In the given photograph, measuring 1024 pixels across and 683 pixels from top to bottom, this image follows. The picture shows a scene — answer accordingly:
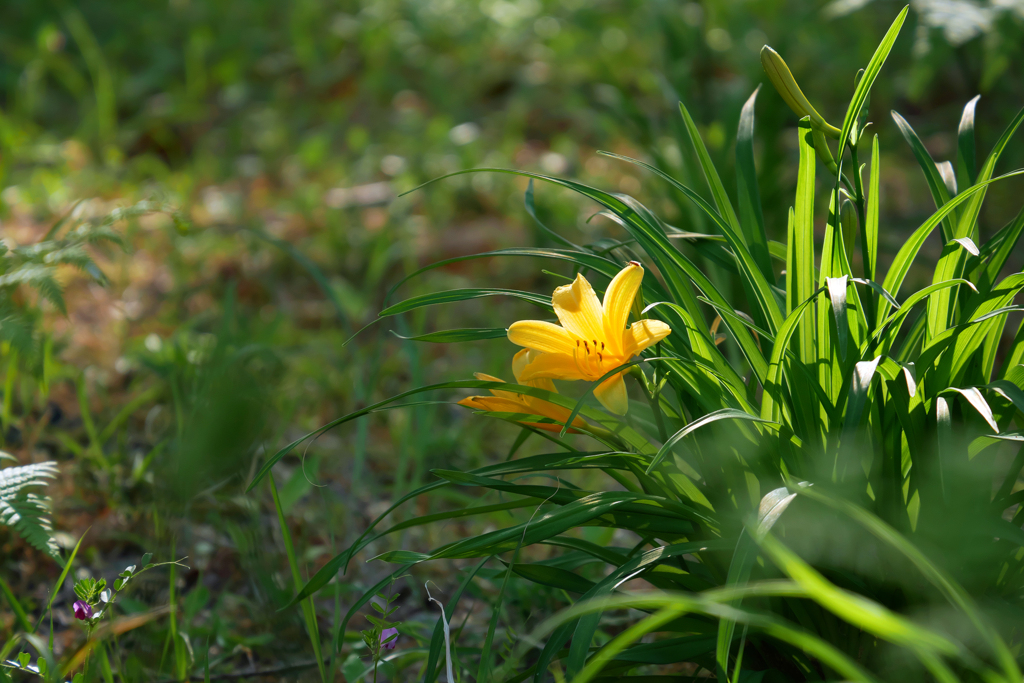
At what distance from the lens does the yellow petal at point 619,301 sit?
3.25 feet

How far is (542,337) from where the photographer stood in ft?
3.40

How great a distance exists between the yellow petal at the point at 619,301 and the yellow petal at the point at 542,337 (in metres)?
0.06

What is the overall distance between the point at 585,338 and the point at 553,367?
0.06 m

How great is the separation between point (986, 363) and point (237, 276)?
2581mm

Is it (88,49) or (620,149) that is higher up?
(88,49)

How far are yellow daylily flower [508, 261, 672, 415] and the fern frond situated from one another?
0.75 m

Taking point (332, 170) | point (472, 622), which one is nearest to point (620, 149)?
point (332, 170)

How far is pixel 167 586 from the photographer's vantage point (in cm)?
160

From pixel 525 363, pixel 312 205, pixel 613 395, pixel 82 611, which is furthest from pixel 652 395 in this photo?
pixel 312 205

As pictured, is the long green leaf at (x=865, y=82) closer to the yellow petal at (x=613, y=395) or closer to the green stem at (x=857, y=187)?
the green stem at (x=857, y=187)

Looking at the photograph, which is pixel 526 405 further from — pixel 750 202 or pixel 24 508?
pixel 24 508

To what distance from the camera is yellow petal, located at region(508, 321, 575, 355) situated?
1.02 meters

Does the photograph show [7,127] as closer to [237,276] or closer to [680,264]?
[237,276]

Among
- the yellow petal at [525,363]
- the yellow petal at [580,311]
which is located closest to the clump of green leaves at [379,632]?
the yellow petal at [525,363]
